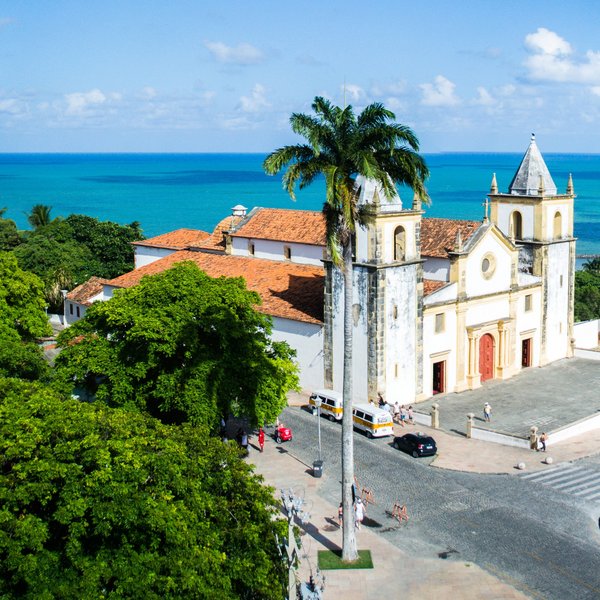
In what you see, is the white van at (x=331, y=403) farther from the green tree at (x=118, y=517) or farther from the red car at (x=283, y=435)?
the green tree at (x=118, y=517)

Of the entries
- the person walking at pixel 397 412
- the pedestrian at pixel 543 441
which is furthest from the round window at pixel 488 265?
the pedestrian at pixel 543 441

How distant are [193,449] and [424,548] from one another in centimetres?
955

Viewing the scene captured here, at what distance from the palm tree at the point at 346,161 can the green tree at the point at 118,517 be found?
6632 mm

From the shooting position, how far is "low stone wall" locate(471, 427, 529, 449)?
39469 millimetres

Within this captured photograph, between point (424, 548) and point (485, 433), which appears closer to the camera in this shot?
point (424, 548)

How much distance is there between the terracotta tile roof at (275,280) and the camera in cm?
4722

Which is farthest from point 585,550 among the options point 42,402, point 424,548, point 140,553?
point 42,402

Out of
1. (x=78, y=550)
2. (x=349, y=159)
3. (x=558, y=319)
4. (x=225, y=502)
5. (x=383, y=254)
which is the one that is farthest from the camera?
(x=558, y=319)

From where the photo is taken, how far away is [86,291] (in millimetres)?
63594

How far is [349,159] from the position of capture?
27188 millimetres

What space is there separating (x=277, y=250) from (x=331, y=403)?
14.8m

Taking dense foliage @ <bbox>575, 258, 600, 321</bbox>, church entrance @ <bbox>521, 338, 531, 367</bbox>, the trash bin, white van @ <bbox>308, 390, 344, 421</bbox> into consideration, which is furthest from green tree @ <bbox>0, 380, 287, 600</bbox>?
dense foliage @ <bbox>575, 258, 600, 321</bbox>

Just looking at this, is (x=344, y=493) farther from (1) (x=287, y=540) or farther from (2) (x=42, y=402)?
(2) (x=42, y=402)

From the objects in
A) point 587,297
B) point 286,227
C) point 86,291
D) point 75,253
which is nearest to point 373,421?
point 286,227
